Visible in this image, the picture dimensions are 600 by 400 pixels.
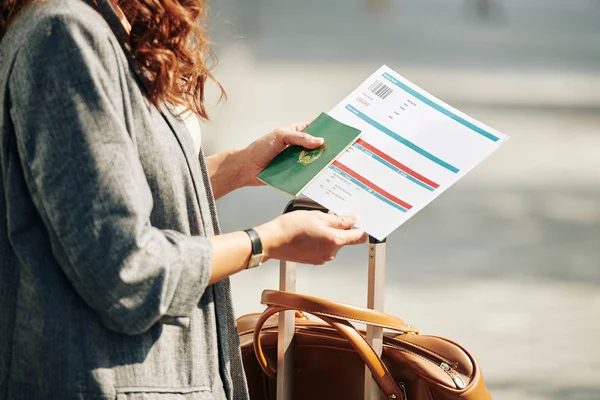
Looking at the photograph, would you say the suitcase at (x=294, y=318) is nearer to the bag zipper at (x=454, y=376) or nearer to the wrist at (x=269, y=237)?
the bag zipper at (x=454, y=376)

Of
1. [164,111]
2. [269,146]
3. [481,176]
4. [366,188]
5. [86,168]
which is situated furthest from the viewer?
[481,176]

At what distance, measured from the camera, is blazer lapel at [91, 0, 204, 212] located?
4.48 ft

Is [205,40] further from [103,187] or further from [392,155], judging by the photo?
[103,187]

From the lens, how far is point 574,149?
685 centimetres

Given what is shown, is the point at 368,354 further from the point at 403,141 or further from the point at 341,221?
the point at 403,141

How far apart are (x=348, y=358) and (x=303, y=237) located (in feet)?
1.35

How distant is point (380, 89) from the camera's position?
1.91 metres

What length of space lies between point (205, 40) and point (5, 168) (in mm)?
550

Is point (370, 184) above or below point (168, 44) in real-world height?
below

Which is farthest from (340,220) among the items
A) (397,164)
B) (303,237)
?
(397,164)

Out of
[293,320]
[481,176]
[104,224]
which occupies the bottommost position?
[293,320]

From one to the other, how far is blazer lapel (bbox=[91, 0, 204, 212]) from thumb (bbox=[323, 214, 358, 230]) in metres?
0.23

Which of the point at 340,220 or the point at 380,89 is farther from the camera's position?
the point at 380,89

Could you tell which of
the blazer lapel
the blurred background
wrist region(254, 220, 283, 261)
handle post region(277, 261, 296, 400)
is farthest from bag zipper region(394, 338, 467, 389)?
the blurred background
